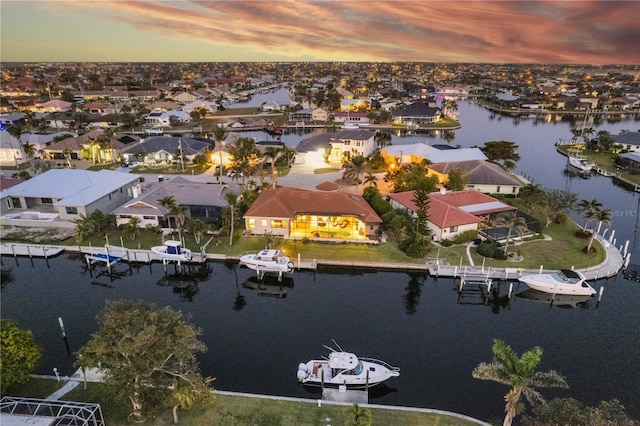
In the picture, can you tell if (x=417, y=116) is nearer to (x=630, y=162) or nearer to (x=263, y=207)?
(x=630, y=162)

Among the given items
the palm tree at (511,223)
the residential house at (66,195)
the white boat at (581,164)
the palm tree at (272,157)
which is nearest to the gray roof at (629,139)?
the white boat at (581,164)

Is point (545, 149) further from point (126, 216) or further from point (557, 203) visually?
point (126, 216)

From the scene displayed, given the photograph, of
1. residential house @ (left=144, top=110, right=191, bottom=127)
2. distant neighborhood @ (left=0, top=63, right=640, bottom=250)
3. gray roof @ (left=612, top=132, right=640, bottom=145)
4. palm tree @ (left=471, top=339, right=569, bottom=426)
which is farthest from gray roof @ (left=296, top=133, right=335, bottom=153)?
palm tree @ (left=471, top=339, right=569, bottom=426)

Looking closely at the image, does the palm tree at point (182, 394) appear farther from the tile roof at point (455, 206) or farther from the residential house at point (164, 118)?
the residential house at point (164, 118)

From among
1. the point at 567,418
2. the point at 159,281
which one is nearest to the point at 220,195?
the point at 159,281

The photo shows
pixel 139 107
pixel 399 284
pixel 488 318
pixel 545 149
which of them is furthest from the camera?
pixel 139 107
